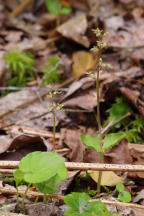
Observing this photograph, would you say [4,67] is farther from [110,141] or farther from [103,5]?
[103,5]

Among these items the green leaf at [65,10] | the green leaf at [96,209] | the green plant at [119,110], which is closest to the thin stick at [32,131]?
the green plant at [119,110]

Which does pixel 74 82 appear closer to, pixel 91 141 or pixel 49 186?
pixel 91 141

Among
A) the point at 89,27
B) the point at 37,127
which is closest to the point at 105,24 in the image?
the point at 89,27

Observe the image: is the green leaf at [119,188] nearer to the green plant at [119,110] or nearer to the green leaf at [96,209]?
the green leaf at [96,209]

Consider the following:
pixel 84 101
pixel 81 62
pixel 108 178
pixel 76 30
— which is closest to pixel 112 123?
pixel 84 101

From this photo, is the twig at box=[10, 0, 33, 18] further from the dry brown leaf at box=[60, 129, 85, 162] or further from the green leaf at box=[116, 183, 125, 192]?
the green leaf at box=[116, 183, 125, 192]

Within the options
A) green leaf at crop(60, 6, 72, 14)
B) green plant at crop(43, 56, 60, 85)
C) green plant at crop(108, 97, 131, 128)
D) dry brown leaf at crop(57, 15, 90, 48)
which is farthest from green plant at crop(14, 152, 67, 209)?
green leaf at crop(60, 6, 72, 14)

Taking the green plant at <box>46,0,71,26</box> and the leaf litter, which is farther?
the green plant at <box>46,0,71,26</box>
